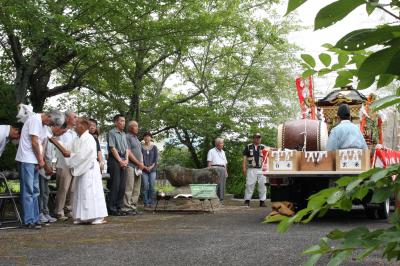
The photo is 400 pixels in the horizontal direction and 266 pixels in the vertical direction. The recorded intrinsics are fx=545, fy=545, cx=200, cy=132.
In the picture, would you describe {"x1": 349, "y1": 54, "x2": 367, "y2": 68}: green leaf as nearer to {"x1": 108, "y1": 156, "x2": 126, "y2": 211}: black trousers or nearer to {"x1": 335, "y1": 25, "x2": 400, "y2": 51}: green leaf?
{"x1": 335, "y1": 25, "x2": 400, "y2": 51}: green leaf

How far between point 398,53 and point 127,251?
208 inches

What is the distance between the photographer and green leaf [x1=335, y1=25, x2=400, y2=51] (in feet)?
2.51

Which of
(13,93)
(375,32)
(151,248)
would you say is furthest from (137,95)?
(375,32)

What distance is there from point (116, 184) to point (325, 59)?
31.7ft

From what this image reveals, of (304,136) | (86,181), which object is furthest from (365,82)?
(86,181)

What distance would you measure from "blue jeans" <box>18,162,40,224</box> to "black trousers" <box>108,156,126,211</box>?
2.60 metres

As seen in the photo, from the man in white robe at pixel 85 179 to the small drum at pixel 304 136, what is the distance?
10.4 feet

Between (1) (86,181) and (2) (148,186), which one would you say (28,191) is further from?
(2) (148,186)

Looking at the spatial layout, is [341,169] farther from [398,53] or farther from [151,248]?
[398,53]

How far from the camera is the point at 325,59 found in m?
1.09

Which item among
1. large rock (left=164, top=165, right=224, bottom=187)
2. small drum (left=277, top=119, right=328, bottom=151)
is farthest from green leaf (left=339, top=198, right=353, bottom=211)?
large rock (left=164, top=165, right=224, bottom=187)

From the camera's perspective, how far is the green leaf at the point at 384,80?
835mm

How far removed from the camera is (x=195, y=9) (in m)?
12.0

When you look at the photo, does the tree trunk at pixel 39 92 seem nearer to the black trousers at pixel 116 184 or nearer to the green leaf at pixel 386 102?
the black trousers at pixel 116 184
